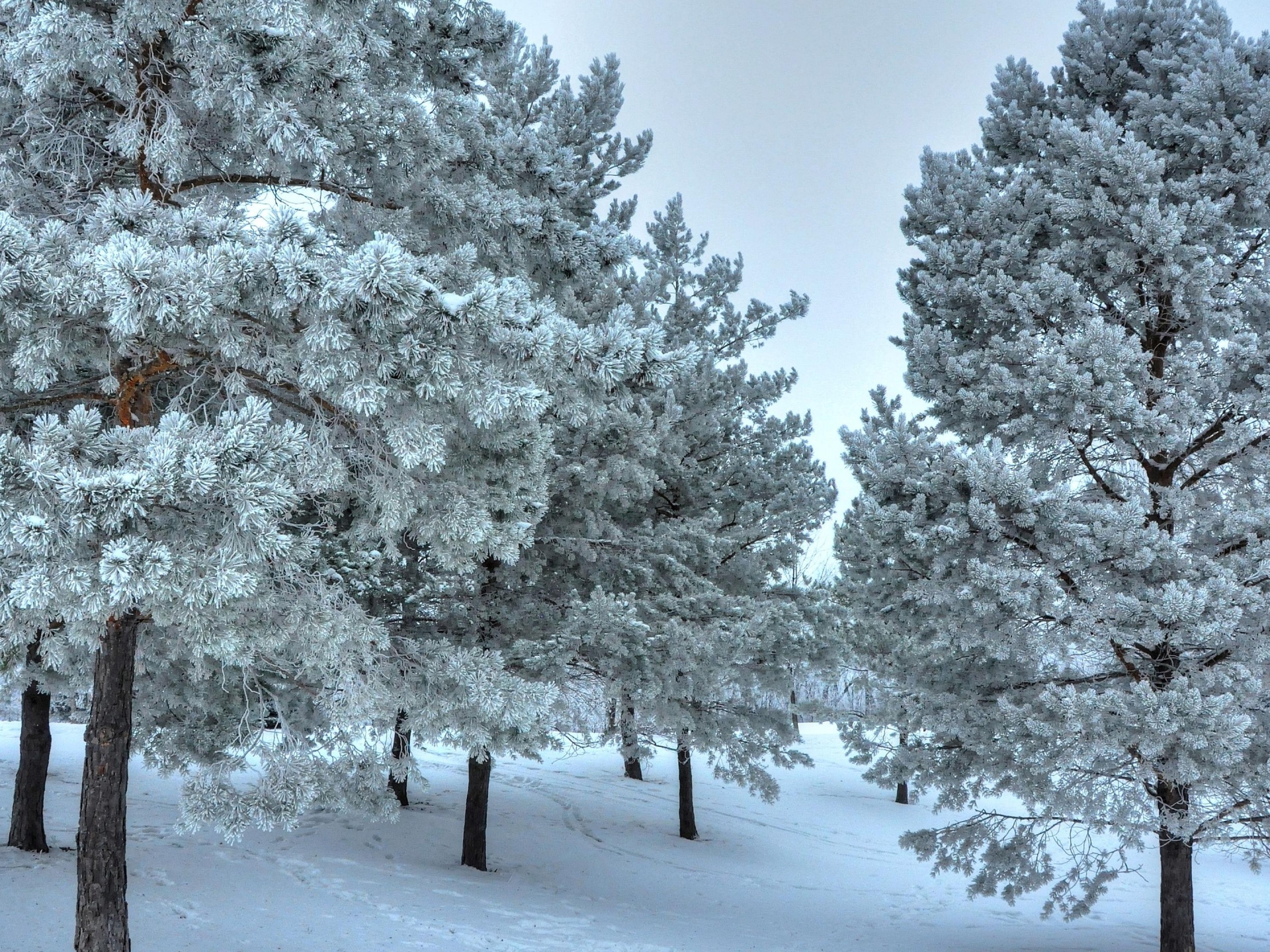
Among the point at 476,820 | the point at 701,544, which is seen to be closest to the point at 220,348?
the point at 701,544

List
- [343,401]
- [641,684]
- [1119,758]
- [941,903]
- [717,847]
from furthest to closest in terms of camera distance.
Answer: [717,847] < [941,903] < [641,684] < [1119,758] < [343,401]

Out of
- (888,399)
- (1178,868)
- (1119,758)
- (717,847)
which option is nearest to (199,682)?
(888,399)

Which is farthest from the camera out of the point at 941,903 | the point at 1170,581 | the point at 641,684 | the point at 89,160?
the point at 941,903

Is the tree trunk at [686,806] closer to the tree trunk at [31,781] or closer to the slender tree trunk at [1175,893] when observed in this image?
the slender tree trunk at [1175,893]

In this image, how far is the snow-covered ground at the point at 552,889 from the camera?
310 inches

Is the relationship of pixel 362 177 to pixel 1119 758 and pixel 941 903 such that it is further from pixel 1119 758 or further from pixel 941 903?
pixel 941 903

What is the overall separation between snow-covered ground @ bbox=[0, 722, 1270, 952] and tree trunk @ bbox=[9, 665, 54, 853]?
230 mm

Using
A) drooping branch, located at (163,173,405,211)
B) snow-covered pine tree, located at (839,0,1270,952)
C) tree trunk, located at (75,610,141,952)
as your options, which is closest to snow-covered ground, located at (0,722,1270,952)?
tree trunk, located at (75,610,141,952)

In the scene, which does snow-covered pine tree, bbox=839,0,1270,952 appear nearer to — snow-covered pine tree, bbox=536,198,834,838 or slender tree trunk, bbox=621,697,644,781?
snow-covered pine tree, bbox=536,198,834,838

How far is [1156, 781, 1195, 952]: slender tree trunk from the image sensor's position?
7.12 metres

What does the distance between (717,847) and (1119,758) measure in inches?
370

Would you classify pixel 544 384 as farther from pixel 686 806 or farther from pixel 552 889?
pixel 686 806

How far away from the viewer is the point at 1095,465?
848cm

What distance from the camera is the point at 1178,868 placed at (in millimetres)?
7273
